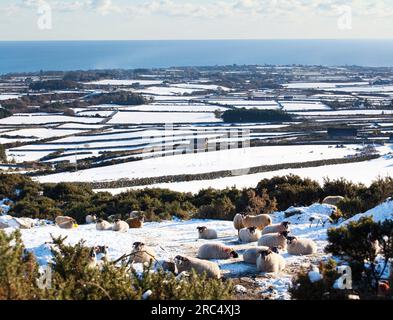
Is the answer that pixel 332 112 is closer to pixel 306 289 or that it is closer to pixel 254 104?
pixel 254 104

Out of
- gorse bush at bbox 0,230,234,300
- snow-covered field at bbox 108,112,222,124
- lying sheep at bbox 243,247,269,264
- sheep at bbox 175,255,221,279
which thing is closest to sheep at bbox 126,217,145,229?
lying sheep at bbox 243,247,269,264

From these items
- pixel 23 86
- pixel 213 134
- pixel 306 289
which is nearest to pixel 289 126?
pixel 213 134

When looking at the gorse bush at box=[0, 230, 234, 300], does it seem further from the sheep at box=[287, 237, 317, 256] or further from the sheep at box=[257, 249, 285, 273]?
the sheep at box=[287, 237, 317, 256]

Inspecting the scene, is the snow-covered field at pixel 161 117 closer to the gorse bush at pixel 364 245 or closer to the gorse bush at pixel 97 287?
the gorse bush at pixel 364 245

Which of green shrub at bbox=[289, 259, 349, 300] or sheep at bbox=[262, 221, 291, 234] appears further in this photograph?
sheep at bbox=[262, 221, 291, 234]

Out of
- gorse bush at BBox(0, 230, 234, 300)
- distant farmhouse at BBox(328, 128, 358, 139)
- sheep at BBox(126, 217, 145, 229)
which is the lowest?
distant farmhouse at BBox(328, 128, 358, 139)

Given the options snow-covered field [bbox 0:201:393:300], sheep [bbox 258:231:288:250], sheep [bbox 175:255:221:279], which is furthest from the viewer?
sheep [bbox 258:231:288:250]
